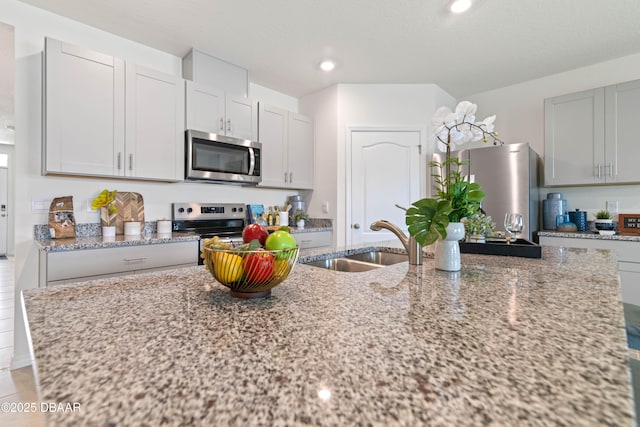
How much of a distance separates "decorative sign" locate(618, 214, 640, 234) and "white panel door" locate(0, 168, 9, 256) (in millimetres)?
9365

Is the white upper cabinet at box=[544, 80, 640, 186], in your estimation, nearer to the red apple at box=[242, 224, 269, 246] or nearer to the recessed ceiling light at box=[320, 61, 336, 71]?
the recessed ceiling light at box=[320, 61, 336, 71]

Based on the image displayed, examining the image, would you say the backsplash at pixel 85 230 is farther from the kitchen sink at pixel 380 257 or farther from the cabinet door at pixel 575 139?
the cabinet door at pixel 575 139

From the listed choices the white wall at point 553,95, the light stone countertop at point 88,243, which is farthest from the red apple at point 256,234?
the white wall at point 553,95

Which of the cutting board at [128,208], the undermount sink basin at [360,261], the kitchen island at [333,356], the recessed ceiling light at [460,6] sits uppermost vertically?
the recessed ceiling light at [460,6]

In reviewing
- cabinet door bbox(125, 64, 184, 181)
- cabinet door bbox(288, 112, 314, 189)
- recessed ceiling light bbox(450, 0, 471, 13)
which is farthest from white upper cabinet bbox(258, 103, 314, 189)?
recessed ceiling light bbox(450, 0, 471, 13)

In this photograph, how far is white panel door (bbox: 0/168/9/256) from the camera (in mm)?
6172

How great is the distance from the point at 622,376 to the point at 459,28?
271 centimetres

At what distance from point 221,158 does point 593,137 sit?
3.32 metres

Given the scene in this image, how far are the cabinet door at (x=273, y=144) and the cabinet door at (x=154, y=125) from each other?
84 cm

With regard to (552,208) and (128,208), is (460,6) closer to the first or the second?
(552,208)

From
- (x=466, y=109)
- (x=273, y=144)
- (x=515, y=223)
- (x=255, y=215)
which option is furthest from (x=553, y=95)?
(x=255, y=215)

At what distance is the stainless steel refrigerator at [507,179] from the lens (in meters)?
2.82

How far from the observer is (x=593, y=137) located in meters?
2.79

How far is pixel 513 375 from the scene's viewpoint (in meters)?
0.41
